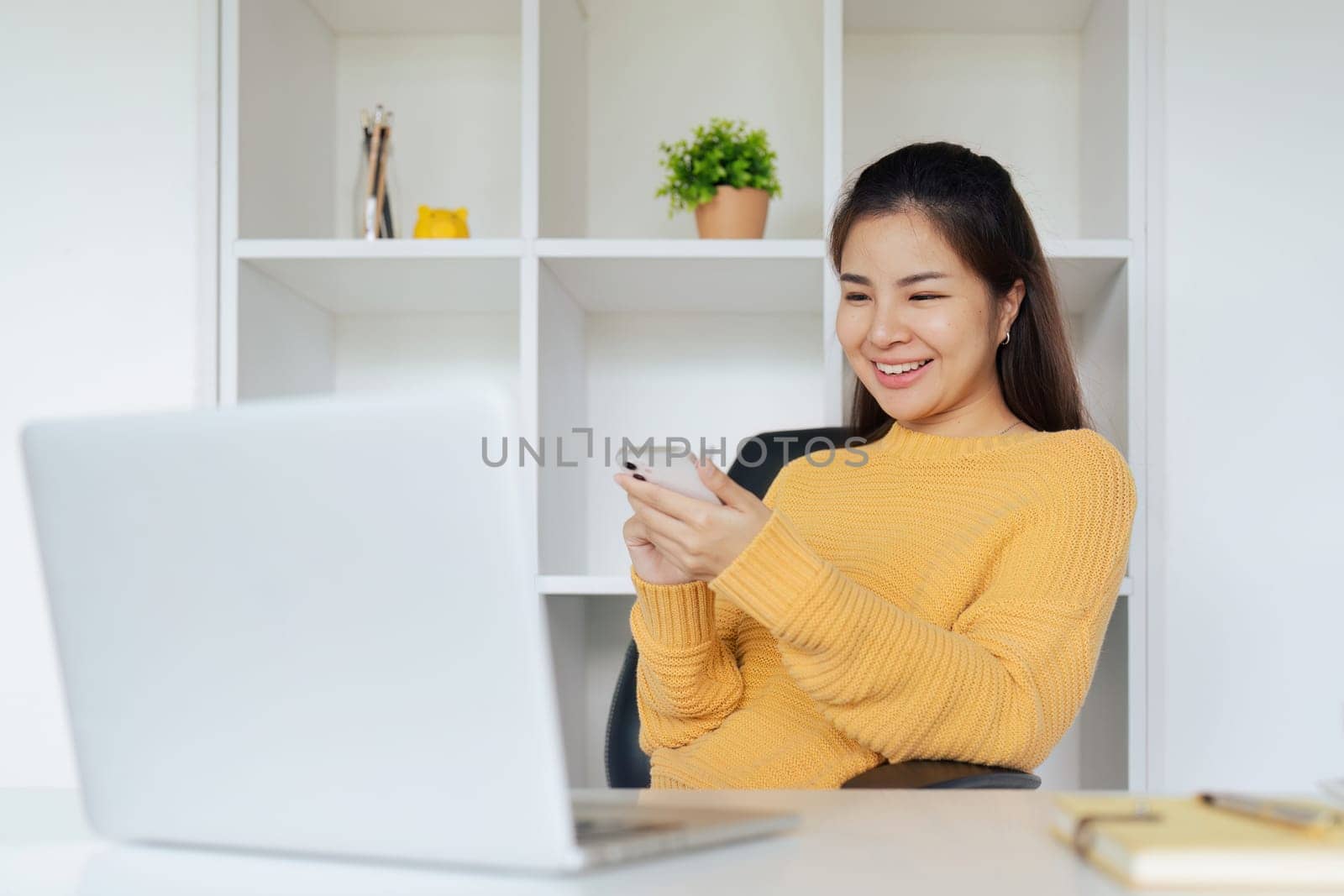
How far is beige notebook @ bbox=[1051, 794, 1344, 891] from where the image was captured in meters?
0.54

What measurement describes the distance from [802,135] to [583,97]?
0.43 m

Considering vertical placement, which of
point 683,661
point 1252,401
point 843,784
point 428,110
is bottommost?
point 843,784

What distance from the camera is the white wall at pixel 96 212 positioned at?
80.0 inches

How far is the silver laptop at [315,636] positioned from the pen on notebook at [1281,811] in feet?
0.73

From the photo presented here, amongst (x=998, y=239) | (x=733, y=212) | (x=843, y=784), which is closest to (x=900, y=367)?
(x=998, y=239)

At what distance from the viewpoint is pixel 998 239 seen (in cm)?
143

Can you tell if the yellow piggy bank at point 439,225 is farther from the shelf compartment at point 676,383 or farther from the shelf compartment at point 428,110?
the shelf compartment at point 676,383

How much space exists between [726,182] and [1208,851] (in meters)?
1.71

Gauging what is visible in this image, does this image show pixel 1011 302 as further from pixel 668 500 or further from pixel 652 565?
pixel 668 500

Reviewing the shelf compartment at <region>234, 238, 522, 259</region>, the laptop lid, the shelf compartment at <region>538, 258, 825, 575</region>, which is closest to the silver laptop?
the laptop lid

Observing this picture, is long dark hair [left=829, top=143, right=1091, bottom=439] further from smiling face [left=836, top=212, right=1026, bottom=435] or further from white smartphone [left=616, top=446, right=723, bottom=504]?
white smartphone [left=616, top=446, right=723, bottom=504]

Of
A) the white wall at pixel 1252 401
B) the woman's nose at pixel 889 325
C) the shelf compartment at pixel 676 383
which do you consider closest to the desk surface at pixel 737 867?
the woman's nose at pixel 889 325

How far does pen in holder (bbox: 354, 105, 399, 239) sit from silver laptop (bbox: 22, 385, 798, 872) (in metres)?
1.65

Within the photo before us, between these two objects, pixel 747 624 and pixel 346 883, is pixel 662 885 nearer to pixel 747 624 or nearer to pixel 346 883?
pixel 346 883
